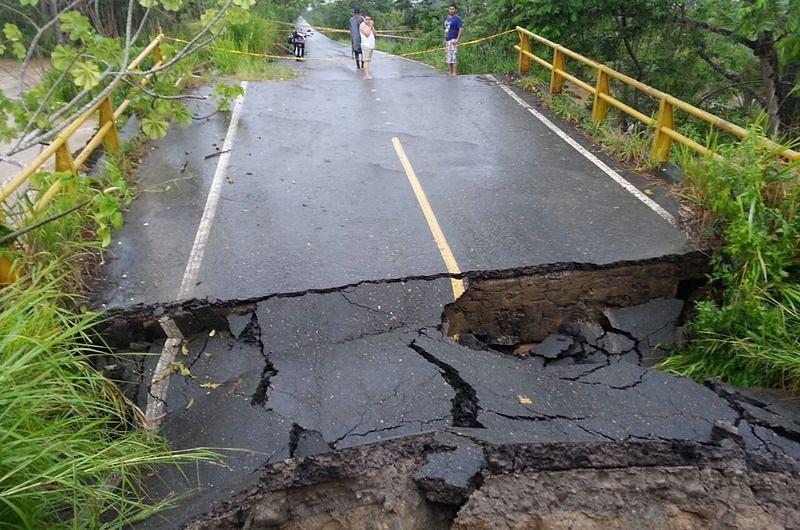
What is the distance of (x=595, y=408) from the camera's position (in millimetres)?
4363

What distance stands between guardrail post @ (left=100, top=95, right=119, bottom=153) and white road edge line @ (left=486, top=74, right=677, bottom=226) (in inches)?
278

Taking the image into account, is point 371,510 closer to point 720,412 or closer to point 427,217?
point 720,412

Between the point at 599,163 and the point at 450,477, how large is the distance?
21.0 feet

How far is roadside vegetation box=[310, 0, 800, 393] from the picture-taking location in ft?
16.0

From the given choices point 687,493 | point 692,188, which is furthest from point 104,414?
point 692,188

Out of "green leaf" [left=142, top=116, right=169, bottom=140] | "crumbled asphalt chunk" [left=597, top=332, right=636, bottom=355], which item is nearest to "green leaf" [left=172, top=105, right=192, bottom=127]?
"green leaf" [left=142, top=116, right=169, bottom=140]

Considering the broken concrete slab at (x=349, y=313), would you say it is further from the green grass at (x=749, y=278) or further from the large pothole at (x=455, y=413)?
the green grass at (x=749, y=278)

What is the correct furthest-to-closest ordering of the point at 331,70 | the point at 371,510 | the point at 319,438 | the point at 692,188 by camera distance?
the point at 331,70
the point at 692,188
the point at 319,438
the point at 371,510

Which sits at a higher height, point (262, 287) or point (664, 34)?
point (664, 34)

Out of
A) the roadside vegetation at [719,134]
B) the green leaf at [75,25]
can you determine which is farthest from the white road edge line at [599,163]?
the green leaf at [75,25]

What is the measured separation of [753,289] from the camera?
489 cm

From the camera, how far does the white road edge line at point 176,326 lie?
4402 mm

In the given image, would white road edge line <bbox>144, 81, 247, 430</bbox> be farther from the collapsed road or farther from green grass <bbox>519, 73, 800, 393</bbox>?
green grass <bbox>519, 73, 800, 393</bbox>

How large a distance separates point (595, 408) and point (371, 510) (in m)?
1.82
